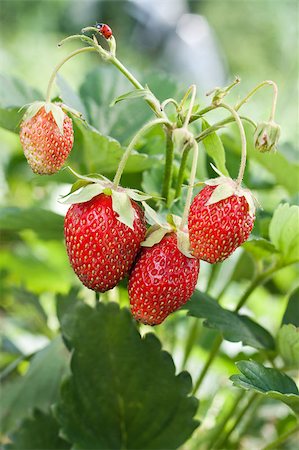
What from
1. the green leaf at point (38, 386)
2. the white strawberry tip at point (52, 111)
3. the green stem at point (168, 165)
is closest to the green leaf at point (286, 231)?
the green stem at point (168, 165)

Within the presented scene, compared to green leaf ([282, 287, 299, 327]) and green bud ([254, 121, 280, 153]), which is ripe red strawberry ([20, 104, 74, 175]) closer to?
green bud ([254, 121, 280, 153])

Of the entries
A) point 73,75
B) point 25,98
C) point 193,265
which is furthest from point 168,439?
point 73,75

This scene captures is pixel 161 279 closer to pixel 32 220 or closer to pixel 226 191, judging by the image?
pixel 226 191

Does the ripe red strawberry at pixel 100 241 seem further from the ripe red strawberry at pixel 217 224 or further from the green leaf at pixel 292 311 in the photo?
the green leaf at pixel 292 311

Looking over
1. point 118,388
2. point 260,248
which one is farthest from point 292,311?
point 118,388

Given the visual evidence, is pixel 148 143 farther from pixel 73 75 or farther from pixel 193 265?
pixel 73 75

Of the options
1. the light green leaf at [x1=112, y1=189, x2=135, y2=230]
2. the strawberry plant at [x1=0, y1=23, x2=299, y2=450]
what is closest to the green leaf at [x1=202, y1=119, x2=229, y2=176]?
the strawberry plant at [x1=0, y1=23, x2=299, y2=450]
